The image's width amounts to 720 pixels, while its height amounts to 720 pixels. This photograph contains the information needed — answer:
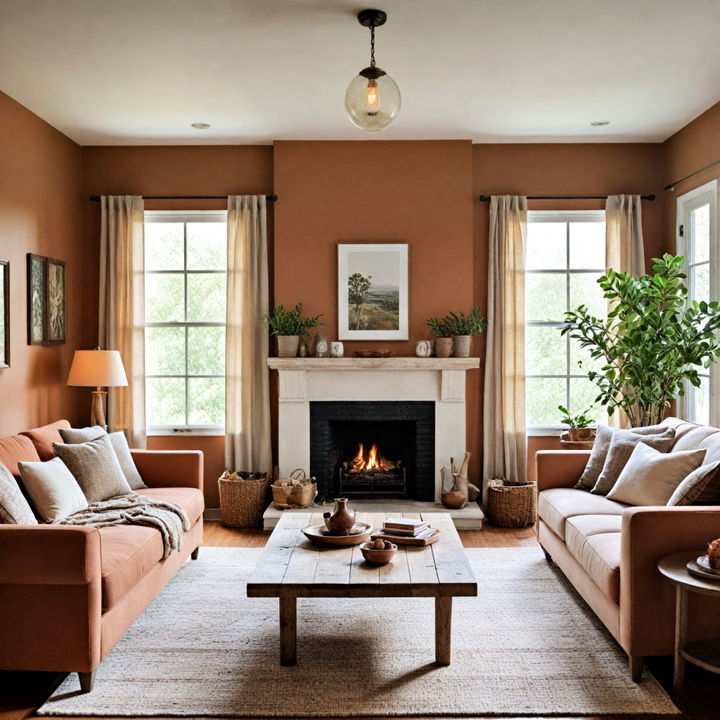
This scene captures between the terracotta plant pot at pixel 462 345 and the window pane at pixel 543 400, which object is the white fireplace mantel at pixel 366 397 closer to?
the terracotta plant pot at pixel 462 345

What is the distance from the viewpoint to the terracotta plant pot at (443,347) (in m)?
5.69

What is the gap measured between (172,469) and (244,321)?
1.58 m

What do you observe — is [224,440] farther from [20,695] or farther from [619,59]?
[619,59]

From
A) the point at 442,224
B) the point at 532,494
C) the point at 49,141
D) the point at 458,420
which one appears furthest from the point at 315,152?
the point at 532,494

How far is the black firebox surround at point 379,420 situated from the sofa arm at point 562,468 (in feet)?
4.43

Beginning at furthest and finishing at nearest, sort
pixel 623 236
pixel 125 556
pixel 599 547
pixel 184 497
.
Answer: pixel 623 236 < pixel 184 497 < pixel 599 547 < pixel 125 556

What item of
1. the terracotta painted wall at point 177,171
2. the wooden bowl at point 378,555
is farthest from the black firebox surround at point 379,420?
the wooden bowl at point 378,555

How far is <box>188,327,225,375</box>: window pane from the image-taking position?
6.07 m

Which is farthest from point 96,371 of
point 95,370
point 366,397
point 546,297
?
point 546,297

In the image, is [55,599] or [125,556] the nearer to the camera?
[55,599]

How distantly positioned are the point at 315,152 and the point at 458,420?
240 cm

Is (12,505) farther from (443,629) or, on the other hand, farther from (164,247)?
(164,247)

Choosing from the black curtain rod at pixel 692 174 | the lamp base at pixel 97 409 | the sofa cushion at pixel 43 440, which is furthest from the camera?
the lamp base at pixel 97 409

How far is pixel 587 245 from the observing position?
6016mm
